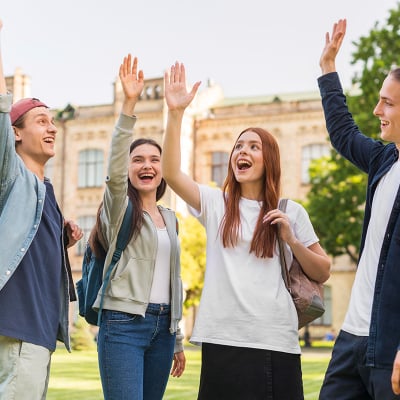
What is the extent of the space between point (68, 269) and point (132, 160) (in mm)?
1084

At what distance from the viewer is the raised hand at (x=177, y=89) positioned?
433 cm

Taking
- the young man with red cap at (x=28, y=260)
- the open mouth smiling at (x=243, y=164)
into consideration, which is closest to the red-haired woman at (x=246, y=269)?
the open mouth smiling at (x=243, y=164)

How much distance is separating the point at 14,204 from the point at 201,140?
36244 millimetres

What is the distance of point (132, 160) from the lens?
5156 millimetres

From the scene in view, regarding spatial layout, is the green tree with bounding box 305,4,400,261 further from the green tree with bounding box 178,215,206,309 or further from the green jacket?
the green jacket

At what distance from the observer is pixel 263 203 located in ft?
14.9

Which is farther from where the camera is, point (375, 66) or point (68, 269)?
point (375, 66)

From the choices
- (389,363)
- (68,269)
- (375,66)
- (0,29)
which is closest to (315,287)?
(389,363)

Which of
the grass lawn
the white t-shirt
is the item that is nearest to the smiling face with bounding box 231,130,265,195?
the white t-shirt

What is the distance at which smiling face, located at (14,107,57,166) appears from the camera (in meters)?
4.27

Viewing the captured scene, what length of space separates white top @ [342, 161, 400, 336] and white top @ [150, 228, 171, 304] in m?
1.39

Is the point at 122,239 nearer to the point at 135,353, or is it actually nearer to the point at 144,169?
the point at 144,169

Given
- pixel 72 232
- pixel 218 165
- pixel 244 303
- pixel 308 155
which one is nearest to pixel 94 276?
pixel 72 232

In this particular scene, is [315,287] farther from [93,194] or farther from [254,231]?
[93,194]
